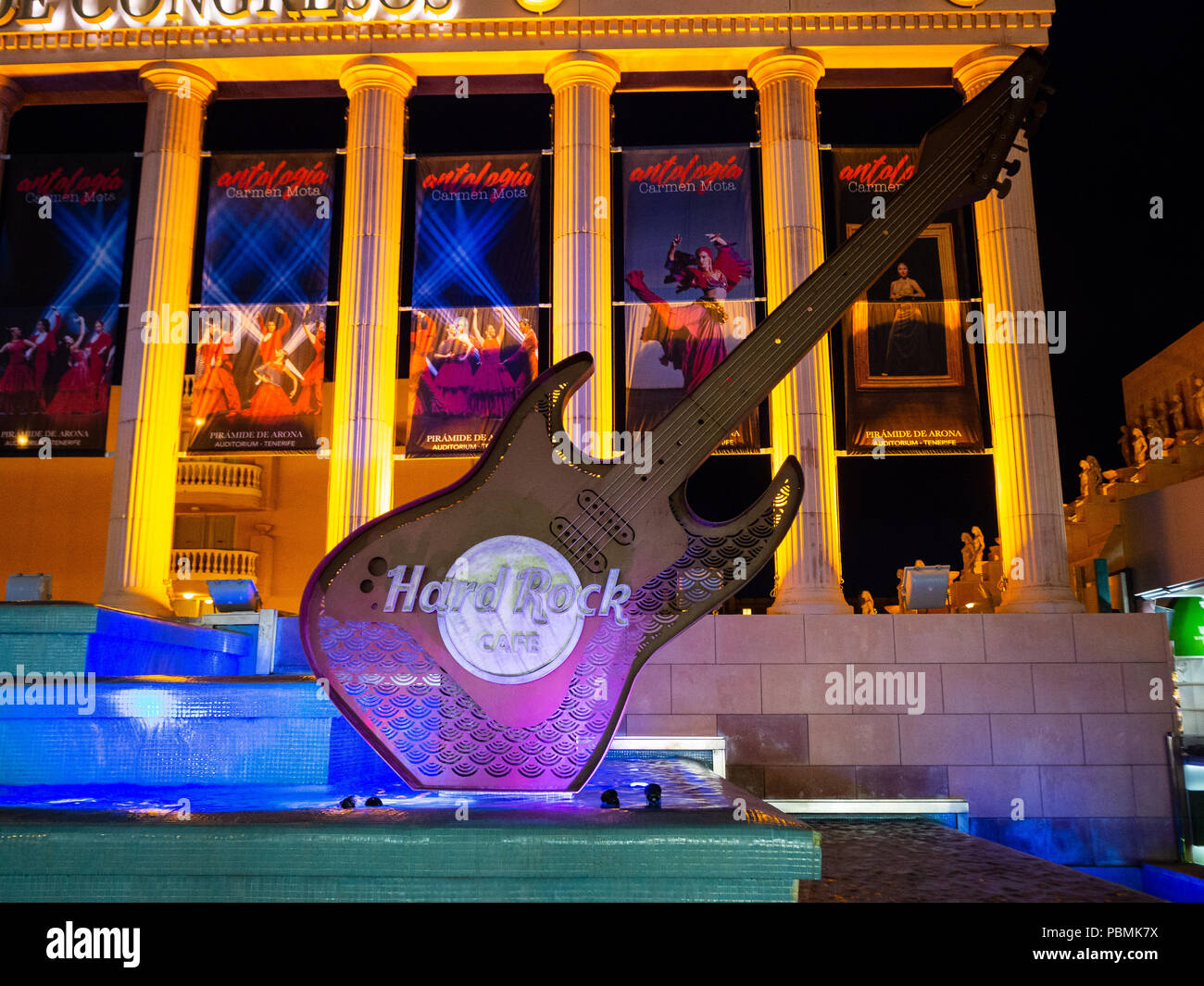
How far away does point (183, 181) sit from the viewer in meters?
15.6

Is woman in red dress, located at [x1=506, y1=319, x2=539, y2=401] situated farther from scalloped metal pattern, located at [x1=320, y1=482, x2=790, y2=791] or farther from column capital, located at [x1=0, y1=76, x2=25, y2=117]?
column capital, located at [x1=0, y1=76, x2=25, y2=117]

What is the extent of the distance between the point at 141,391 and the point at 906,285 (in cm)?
1170

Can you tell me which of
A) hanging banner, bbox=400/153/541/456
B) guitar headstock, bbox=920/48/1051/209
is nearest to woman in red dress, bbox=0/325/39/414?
hanging banner, bbox=400/153/541/456

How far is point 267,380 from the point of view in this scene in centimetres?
1416

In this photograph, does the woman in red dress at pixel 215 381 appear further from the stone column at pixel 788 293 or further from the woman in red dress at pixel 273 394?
the stone column at pixel 788 293

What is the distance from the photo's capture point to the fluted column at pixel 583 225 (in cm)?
1460

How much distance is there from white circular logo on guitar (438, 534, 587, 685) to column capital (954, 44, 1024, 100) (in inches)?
521

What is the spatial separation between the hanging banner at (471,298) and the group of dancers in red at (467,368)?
0.04 ft

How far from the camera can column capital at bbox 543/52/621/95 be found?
50.7ft

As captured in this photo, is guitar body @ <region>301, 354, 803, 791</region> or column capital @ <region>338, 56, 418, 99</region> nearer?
guitar body @ <region>301, 354, 803, 791</region>

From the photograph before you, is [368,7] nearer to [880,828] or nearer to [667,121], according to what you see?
[667,121]

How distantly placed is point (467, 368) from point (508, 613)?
30.8 ft

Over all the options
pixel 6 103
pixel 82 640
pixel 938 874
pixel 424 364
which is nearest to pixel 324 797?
pixel 82 640
